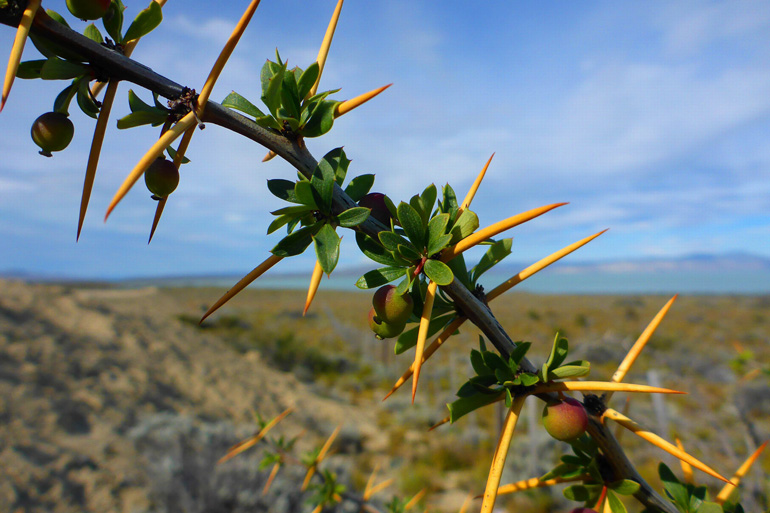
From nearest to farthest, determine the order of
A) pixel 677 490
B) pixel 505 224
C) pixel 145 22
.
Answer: pixel 505 224 → pixel 145 22 → pixel 677 490

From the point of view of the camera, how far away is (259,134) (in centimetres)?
78

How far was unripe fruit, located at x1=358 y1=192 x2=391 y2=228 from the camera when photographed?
876 mm

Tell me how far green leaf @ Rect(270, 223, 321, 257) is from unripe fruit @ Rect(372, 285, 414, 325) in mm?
192

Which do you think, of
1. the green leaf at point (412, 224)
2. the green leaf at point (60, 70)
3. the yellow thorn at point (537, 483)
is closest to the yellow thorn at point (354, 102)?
the green leaf at point (412, 224)

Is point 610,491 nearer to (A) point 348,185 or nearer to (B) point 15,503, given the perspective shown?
(A) point 348,185

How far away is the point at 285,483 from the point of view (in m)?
5.23

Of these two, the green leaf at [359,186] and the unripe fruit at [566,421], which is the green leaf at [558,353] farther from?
the green leaf at [359,186]

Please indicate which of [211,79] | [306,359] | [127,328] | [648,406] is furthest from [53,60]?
[306,359]

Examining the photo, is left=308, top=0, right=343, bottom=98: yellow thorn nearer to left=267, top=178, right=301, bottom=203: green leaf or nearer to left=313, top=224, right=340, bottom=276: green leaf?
left=267, top=178, right=301, bottom=203: green leaf

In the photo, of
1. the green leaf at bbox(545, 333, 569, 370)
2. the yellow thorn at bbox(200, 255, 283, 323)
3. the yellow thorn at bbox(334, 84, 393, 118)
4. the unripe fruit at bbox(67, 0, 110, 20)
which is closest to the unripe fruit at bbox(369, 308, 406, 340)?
the yellow thorn at bbox(200, 255, 283, 323)

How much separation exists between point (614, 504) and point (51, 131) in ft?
4.82

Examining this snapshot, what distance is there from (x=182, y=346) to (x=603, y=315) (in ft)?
84.3

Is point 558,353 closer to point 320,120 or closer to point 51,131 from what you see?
point 320,120

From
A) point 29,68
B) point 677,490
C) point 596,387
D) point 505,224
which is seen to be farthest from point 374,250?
point 677,490
